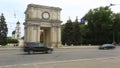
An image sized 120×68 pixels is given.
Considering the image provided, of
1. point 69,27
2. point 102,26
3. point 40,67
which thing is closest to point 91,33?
point 102,26

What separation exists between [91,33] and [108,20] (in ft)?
25.0

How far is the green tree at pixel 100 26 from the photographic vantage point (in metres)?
86.6

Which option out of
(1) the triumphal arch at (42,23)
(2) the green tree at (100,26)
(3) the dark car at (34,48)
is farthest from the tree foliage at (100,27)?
(3) the dark car at (34,48)

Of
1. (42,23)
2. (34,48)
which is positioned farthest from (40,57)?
(42,23)

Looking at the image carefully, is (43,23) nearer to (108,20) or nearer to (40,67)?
(108,20)

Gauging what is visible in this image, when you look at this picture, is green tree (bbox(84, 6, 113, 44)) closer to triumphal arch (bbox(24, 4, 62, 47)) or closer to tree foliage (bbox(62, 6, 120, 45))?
tree foliage (bbox(62, 6, 120, 45))

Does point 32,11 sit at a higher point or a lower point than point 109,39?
higher

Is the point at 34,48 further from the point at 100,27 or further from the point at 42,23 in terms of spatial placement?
the point at 100,27

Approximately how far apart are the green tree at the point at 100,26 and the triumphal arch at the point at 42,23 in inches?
983

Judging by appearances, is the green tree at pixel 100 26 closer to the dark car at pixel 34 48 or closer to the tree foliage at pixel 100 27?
the tree foliage at pixel 100 27

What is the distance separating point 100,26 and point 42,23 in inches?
1238

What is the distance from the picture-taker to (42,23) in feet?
204

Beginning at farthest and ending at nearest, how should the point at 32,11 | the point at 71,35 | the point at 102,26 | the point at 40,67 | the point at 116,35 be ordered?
the point at 116,35 → the point at 102,26 → the point at 71,35 → the point at 32,11 → the point at 40,67

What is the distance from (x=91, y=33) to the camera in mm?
88312
